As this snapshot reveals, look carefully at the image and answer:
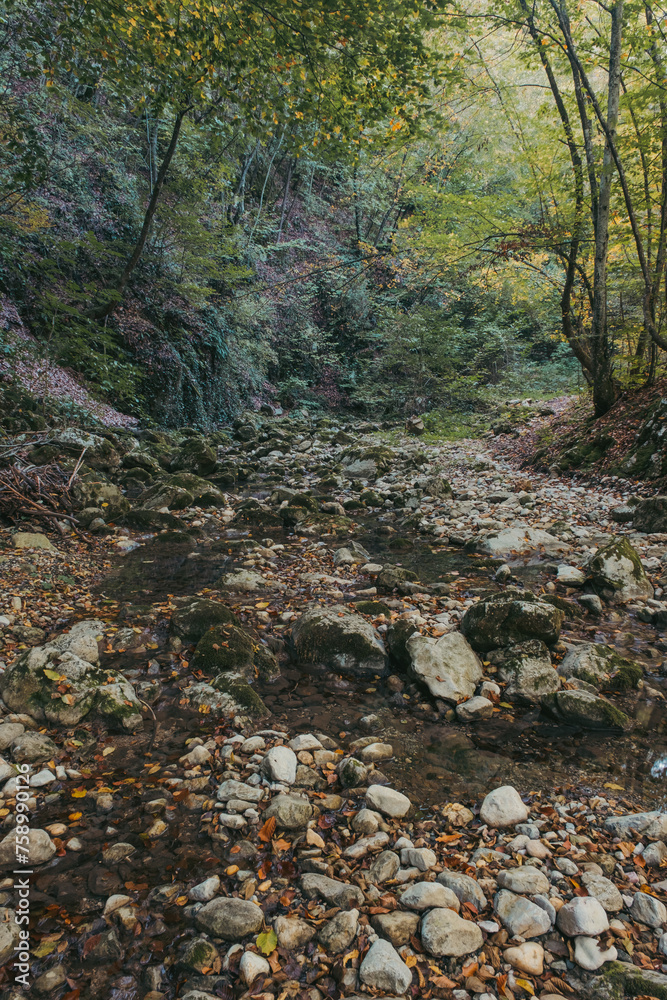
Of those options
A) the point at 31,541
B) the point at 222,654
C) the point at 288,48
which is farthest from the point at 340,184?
the point at 222,654

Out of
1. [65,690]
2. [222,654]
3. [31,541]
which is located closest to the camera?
[65,690]

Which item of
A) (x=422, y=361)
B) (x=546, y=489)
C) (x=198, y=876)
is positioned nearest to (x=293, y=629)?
(x=198, y=876)

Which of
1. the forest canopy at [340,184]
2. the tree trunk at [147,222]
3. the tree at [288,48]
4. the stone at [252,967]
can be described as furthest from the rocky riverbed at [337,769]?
the tree trunk at [147,222]

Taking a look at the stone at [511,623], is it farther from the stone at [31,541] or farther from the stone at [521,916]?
the stone at [31,541]

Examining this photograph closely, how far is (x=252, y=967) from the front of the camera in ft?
5.06

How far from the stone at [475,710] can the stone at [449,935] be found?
132 centimetres

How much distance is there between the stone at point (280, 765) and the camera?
7.83ft

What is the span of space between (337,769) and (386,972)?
0.99m

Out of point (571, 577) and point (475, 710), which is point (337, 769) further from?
point (571, 577)

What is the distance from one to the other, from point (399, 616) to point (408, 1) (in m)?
5.07

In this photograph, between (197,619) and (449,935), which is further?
(197,619)

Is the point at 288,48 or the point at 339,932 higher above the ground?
the point at 288,48

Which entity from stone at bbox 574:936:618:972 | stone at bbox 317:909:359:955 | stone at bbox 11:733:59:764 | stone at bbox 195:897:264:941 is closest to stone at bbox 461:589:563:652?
stone at bbox 574:936:618:972

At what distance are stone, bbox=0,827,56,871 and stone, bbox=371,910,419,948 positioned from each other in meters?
1.30
